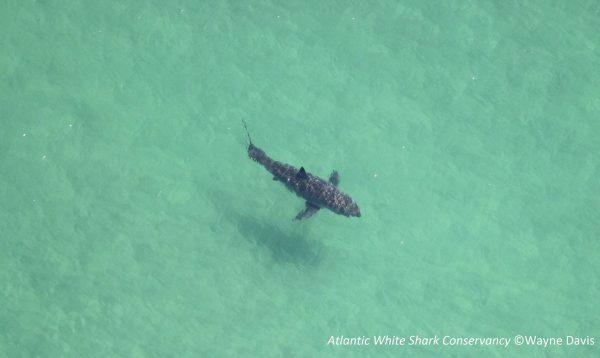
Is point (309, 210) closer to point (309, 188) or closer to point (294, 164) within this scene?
point (309, 188)

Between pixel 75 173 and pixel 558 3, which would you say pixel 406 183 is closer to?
pixel 558 3

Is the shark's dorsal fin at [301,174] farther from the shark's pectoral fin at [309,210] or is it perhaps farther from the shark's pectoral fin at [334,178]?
the shark's pectoral fin at [334,178]

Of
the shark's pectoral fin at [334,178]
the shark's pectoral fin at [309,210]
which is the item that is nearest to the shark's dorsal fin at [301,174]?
the shark's pectoral fin at [309,210]

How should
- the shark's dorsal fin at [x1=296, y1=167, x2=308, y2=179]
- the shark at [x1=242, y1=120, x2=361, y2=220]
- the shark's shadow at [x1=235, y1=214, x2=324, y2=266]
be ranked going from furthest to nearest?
the shark's shadow at [x1=235, y1=214, x2=324, y2=266]
the shark at [x1=242, y1=120, x2=361, y2=220]
the shark's dorsal fin at [x1=296, y1=167, x2=308, y2=179]

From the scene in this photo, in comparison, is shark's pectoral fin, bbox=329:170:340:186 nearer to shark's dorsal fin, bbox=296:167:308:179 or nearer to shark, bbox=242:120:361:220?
shark, bbox=242:120:361:220

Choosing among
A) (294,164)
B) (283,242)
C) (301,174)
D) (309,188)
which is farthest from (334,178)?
(283,242)

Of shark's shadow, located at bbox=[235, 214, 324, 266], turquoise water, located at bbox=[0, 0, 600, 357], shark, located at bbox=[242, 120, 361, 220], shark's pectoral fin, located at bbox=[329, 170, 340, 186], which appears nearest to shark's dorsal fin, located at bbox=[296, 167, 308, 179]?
shark, located at bbox=[242, 120, 361, 220]
